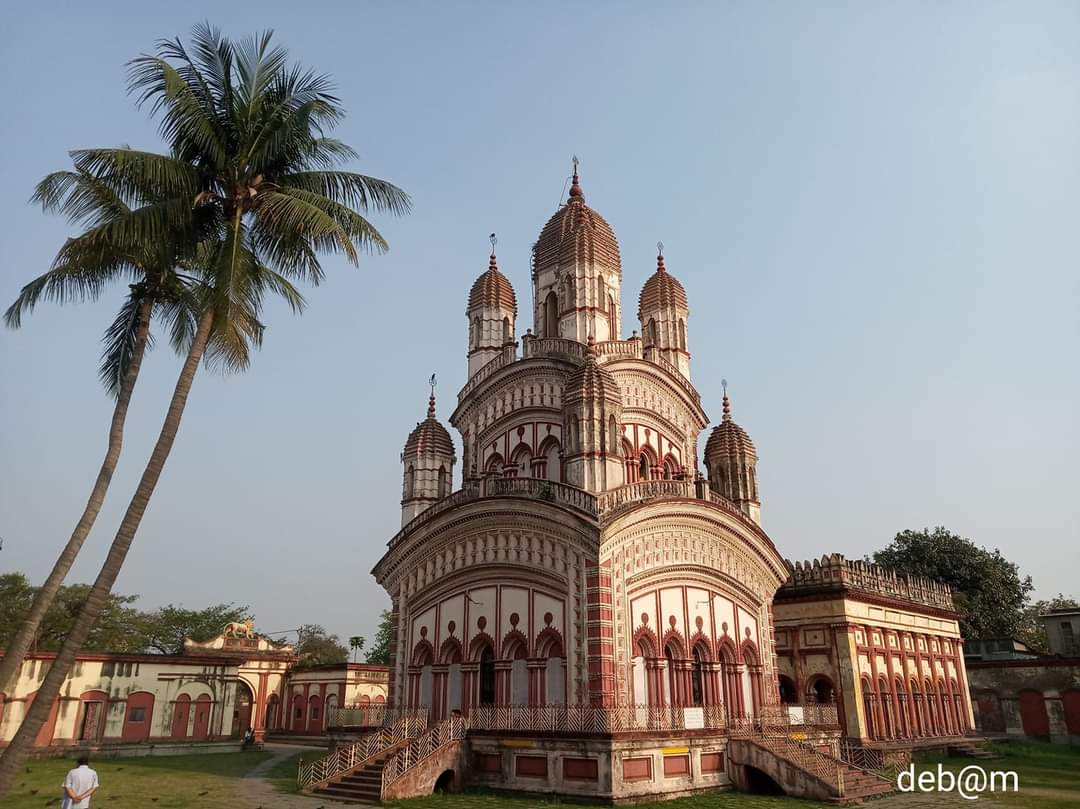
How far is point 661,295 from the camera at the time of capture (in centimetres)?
3469

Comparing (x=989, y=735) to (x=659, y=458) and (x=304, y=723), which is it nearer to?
(x=659, y=458)

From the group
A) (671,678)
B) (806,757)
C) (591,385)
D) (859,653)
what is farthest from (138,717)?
(859,653)

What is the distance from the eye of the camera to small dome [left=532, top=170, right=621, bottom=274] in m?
31.2

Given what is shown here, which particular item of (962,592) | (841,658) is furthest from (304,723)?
(962,592)

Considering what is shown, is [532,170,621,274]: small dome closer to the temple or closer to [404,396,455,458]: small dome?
the temple

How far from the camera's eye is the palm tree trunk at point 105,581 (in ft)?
45.8

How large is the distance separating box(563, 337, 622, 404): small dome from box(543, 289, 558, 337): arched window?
18.9 ft

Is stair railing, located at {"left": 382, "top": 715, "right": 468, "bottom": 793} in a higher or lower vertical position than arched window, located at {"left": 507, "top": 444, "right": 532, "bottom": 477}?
lower

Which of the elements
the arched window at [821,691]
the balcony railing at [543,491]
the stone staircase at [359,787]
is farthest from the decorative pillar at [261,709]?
the arched window at [821,691]

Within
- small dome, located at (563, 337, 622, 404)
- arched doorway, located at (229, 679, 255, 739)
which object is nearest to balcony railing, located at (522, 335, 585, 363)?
small dome, located at (563, 337, 622, 404)

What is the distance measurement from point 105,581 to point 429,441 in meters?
17.9

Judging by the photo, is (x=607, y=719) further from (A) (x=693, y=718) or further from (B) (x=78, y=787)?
(B) (x=78, y=787)

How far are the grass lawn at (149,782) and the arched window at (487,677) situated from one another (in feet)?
24.8

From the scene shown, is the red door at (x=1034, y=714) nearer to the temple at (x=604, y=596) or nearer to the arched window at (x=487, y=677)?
the temple at (x=604, y=596)
